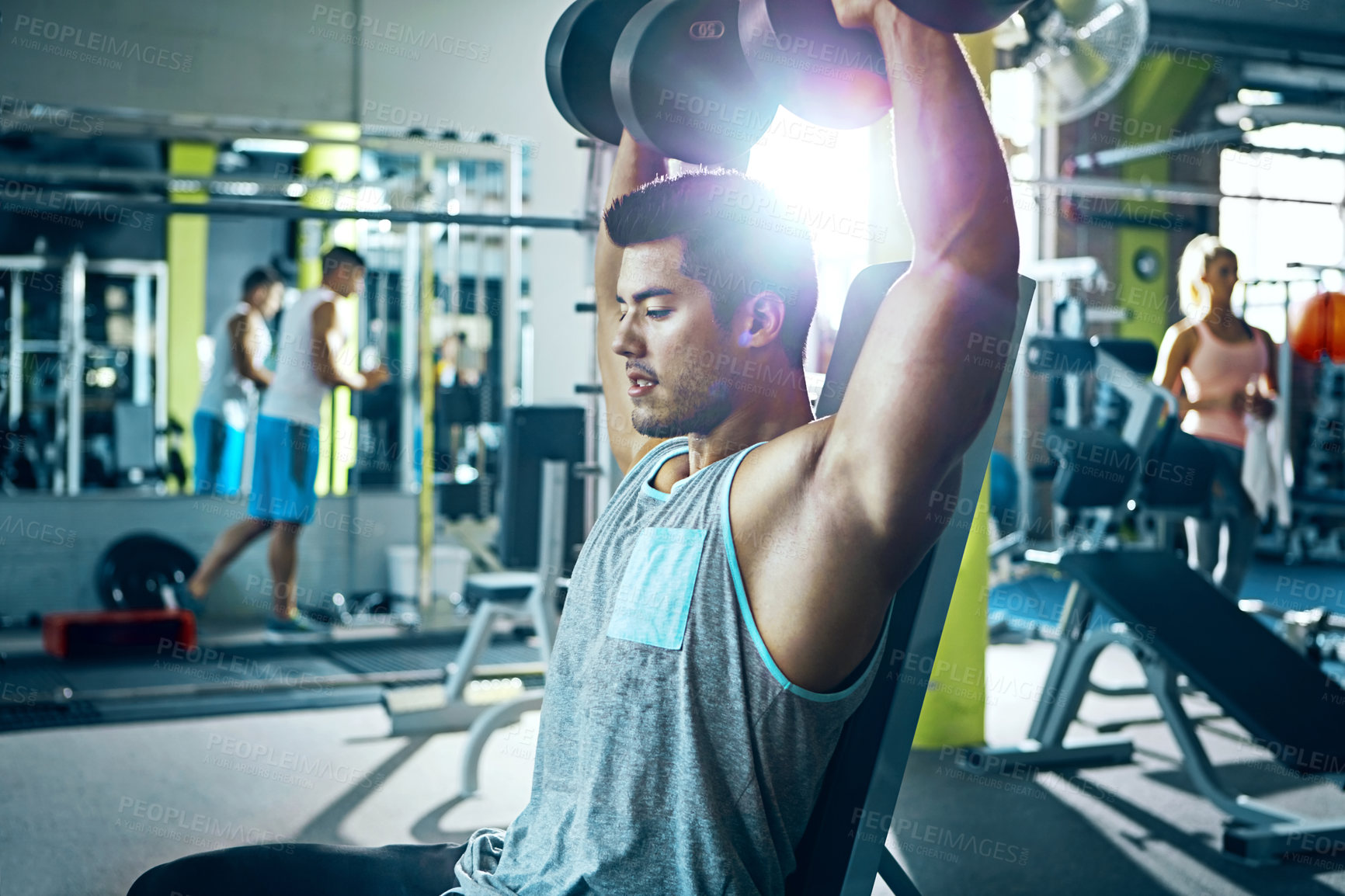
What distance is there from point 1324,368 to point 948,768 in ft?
18.7

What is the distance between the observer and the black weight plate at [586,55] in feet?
3.56

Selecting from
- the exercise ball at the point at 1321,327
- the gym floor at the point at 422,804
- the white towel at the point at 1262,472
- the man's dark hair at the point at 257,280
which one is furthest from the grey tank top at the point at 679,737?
the exercise ball at the point at 1321,327

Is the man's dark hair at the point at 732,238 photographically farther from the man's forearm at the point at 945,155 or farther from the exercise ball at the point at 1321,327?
the exercise ball at the point at 1321,327

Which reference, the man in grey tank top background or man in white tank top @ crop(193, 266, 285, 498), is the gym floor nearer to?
the man in grey tank top background

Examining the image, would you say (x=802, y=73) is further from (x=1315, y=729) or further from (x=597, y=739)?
(x=1315, y=729)

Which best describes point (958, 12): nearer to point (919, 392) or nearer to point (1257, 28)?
point (919, 392)

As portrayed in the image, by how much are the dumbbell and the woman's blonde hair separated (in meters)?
3.05

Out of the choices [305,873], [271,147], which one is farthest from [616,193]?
[271,147]

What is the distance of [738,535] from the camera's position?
908 mm

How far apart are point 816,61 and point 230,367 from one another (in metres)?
4.52

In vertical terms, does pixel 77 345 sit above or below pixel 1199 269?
below

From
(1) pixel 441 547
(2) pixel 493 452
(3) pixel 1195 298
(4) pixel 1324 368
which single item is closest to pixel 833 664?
(3) pixel 1195 298

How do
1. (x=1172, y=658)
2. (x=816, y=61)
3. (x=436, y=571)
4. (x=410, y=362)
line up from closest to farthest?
(x=816, y=61)
(x=1172, y=658)
(x=436, y=571)
(x=410, y=362)

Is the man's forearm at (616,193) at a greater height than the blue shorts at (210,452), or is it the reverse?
the man's forearm at (616,193)
